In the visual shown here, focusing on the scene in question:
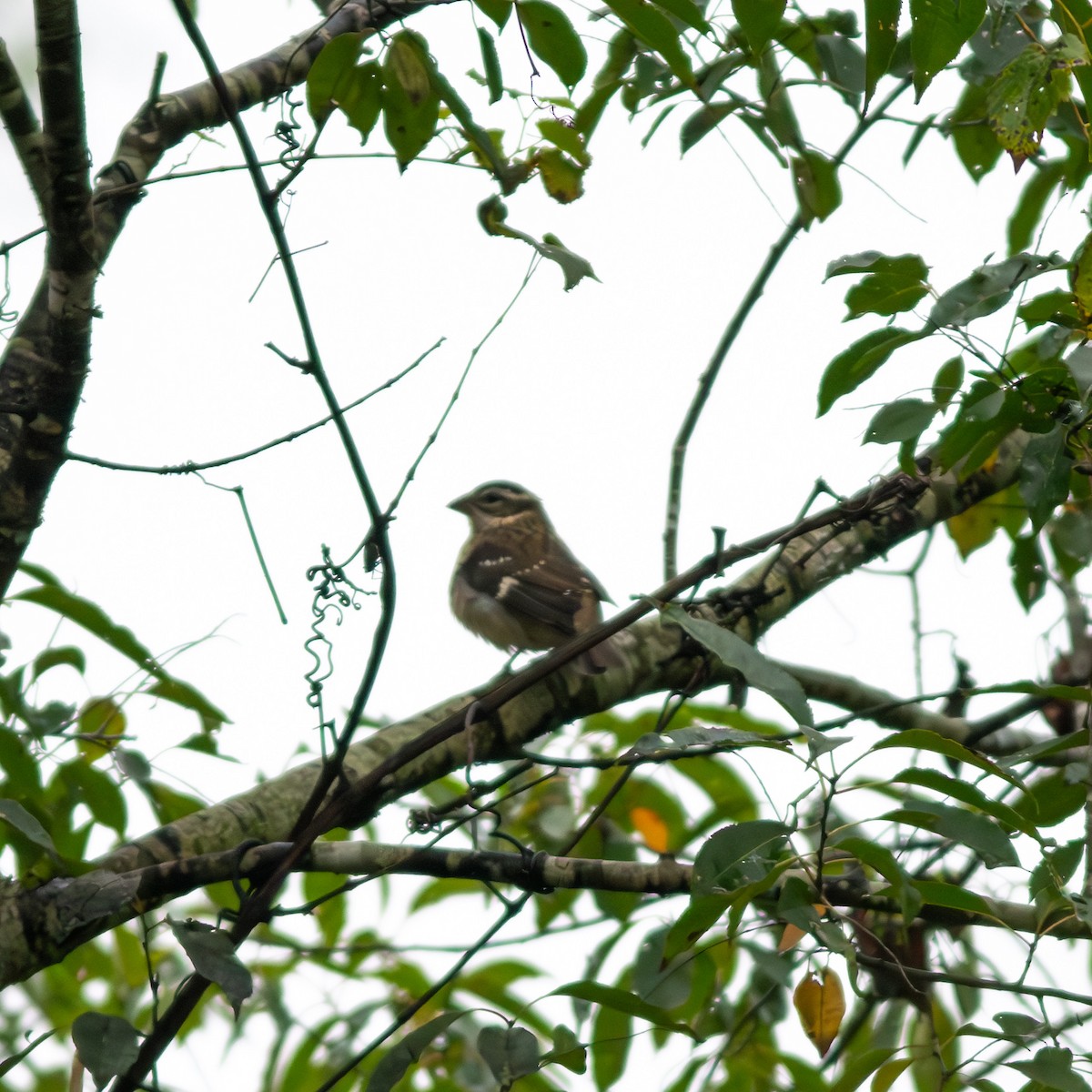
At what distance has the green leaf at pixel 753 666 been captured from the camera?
7.01 feet

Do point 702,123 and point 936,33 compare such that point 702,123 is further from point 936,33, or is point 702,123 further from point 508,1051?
point 508,1051

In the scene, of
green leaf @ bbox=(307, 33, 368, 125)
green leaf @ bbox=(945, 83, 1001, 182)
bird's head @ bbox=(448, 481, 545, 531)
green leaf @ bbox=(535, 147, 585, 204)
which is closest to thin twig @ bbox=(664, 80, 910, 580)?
green leaf @ bbox=(945, 83, 1001, 182)

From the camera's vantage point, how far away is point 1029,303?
8.45 feet

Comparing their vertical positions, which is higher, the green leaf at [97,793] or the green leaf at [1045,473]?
the green leaf at [97,793]

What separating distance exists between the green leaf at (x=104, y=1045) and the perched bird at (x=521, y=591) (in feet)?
12.1

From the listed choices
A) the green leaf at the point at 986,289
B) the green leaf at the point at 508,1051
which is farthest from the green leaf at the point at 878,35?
the green leaf at the point at 508,1051

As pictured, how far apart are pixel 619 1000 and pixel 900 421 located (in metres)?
1.23

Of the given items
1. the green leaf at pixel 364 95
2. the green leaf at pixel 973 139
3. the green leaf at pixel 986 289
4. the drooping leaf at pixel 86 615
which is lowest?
the green leaf at pixel 986 289

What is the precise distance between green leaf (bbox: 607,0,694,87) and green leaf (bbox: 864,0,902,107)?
337 mm

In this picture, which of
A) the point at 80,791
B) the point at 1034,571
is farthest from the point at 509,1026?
the point at 1034,571

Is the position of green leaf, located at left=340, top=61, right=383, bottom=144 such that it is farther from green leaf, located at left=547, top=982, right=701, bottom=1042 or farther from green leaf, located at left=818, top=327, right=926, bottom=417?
green leaf, located at left=547, top=982, right=701, bottom=1042

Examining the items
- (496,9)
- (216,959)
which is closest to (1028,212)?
(496,9)

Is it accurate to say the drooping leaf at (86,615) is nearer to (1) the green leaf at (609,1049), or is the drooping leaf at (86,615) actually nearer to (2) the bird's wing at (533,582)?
(1) the green leaf at (609,1049)

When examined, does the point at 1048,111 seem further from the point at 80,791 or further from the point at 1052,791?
the point at 80,791
